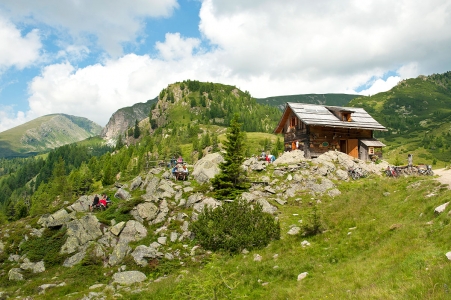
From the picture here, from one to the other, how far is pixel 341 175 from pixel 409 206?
13.9 metres

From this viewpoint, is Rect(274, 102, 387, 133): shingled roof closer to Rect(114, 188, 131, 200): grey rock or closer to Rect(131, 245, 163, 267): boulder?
Rect(114, 188, 131, 200): grey rock

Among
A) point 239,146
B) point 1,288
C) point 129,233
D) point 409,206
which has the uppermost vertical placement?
point 239,146

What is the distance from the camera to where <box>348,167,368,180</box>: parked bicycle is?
31.4m

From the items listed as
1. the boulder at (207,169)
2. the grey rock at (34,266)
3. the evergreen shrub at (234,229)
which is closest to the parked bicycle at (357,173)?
the boulder at (207,169)

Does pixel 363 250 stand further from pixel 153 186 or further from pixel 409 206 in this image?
pixel 153 186

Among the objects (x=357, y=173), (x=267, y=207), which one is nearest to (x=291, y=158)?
(x=357, y=173)

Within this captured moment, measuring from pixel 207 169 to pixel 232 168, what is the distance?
24.2 ft

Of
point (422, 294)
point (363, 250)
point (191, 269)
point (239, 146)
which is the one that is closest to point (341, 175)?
point (239, 146)

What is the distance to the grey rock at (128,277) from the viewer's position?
16906 millimetres

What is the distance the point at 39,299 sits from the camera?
51.0 ft

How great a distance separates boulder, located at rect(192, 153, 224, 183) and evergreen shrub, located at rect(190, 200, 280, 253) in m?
9.90

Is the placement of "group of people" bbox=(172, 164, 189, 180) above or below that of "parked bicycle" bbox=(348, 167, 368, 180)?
above

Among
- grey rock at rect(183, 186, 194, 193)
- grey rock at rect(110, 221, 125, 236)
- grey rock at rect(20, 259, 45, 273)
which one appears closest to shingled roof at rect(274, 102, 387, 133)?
grey rock at rect(183, 186, 194, 193)

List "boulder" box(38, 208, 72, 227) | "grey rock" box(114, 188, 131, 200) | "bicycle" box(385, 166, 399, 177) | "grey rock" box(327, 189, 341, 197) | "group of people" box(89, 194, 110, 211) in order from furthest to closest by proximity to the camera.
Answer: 1. "bicycle" box(385, 166, 399, 177)
2. "grey rock" box(114, 188, 131, 200)
3. "group of people" box(89, 194, 110, 211)
4. "grey rock" box(327, 189, 341, 197)
5. "boulder" box(38, 208, 72, 227)
